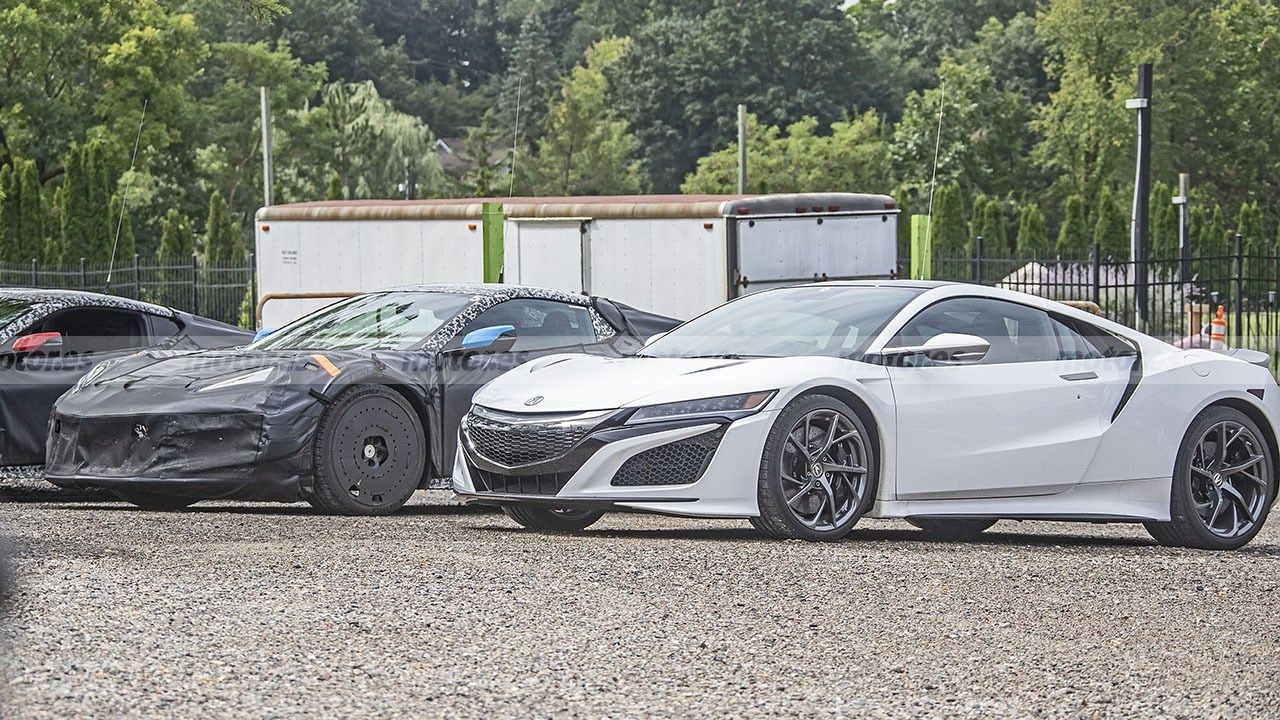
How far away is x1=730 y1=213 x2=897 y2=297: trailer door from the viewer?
60.0 ft

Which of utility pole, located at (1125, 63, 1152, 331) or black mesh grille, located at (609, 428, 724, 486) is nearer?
black mesh grille, located at (609, 428, 724, 486)

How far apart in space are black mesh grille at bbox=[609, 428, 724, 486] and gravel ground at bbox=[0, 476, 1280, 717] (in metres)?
0.30

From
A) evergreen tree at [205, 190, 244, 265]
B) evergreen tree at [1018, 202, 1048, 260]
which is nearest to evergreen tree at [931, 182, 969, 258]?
evergreen tree at [1018, 202, 1048, 260]

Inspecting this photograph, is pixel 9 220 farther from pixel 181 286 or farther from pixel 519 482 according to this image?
pixel 519 482

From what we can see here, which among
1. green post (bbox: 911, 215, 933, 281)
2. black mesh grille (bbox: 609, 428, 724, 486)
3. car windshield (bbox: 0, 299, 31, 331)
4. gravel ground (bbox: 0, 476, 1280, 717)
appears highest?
green post (bbox: 911, 215, 933, 281)

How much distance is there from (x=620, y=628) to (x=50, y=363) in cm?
631

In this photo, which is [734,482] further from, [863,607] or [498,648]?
[498,648]

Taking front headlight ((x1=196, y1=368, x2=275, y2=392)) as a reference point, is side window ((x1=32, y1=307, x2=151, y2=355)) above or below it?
above

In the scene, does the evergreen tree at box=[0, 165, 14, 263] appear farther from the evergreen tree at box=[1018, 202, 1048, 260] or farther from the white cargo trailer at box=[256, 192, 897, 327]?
the evergreen tree at box=[1018, 202, 1048, 260]

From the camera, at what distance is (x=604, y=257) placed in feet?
64.2

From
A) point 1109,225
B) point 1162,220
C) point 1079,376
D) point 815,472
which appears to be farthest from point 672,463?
point 1162,220

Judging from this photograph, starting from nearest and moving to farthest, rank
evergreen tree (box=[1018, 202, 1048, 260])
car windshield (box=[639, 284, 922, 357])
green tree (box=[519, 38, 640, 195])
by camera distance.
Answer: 1. car windshield (box=[639, 284, 922, 357])
2. evergreen tree (box=[1018, 202, 1048, 260])
3. green tree (box=[519, 38, 640, 195])

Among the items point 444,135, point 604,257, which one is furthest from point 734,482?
point 444,135

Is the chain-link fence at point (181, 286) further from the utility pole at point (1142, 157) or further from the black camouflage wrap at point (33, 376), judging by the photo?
the black camouflage wrap at point (33, 376)
